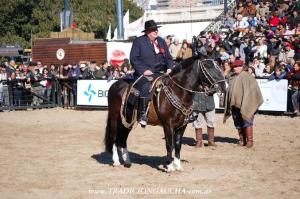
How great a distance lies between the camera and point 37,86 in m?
23.4

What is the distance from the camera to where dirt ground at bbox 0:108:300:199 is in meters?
8.52

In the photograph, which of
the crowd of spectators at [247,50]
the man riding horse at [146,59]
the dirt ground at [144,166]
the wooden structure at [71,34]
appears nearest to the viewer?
the dirt ground at [144,166]

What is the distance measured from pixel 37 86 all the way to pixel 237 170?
1464cm

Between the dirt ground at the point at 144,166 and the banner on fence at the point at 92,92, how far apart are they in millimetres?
5002

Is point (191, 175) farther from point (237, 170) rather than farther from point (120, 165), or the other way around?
point (120, 165)

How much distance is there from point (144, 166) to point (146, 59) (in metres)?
1.96

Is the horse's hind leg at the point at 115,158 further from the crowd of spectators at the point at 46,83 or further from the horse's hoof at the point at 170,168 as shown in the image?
the crowd of spectators at the point at 46,83

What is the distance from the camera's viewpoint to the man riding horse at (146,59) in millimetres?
10273

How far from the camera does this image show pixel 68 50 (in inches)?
1171

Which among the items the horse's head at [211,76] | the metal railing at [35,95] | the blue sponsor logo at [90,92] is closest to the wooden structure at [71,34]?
the metal railing at [35,95]

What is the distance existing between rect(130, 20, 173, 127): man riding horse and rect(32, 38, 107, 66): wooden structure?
59.4 ft

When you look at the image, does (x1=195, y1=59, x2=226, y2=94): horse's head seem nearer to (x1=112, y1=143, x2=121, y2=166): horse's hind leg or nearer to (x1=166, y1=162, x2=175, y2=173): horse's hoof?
(x1=166, y1=162, x2=175, y2=173): horse's hoof

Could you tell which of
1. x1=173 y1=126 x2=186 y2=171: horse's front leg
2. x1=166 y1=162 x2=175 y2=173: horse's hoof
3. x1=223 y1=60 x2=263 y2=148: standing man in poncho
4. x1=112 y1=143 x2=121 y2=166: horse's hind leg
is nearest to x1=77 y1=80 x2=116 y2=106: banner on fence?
x1=223 y1=60 x2=263 y2=148: standing man in poncho

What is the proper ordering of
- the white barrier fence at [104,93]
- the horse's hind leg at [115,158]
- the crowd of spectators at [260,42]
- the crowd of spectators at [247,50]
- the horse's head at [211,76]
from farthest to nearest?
the crowd of spectators at [247,50], the crowd of spectators at [260,42], the white barrier fence at [104,93], the horse's hind leg at [115,158], the horse's head at [211,76]
